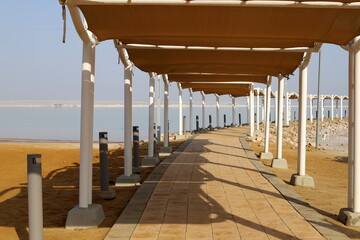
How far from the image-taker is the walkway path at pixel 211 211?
6211mm

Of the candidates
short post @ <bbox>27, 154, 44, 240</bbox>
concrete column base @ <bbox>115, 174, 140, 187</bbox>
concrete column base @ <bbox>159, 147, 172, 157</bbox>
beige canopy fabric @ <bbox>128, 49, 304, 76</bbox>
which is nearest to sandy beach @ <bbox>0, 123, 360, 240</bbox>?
concrete column base @ <bbox>115, 174, 140, 187</bbox>

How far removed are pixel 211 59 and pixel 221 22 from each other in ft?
13.6

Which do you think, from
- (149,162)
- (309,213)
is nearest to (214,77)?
(149,162)

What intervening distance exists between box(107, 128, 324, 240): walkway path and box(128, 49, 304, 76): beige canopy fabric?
260 cm

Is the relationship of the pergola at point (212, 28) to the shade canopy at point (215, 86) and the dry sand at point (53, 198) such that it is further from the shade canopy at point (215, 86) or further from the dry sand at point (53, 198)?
the shade canopy at point (215, 86)

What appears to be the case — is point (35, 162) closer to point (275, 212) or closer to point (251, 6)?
point (251, 6)

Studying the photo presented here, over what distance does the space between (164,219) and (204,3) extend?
315 cm

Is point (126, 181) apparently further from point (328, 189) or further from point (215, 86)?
point (215, 86)

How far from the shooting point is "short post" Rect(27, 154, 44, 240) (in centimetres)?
517

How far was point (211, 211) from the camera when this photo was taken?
751cm

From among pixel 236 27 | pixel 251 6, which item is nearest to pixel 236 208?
pixel 236 27

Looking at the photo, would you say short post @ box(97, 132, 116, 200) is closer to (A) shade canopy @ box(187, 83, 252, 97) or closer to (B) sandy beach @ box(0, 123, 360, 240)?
(B) sandy beach @ box(0, 123, 360, 240)

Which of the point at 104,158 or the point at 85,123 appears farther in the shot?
the point at 104,158

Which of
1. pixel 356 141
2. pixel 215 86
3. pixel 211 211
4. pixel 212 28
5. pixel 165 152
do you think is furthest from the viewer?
pixel 215 86
